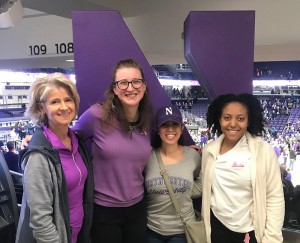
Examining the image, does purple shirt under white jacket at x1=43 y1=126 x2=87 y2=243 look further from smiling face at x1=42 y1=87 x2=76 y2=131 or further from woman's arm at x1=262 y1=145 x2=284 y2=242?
woman's arm at x1=262 y1=145 x2=284 y2=242

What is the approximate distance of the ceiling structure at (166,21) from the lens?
128 inches

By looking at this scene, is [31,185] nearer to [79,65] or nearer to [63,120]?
[63,120]

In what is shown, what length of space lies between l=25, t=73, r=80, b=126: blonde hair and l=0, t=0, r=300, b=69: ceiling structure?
2.36m

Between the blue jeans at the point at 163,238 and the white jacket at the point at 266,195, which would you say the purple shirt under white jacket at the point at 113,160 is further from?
the white jacket at the point at 266,195

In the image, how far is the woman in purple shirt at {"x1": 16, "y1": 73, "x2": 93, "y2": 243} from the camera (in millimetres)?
1480

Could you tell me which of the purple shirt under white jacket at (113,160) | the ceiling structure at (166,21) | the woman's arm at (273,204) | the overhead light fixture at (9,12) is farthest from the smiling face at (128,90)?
the ceiling structure at (166,21)

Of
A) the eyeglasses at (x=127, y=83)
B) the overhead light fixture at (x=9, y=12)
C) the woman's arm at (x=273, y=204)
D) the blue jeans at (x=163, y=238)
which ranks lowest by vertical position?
the blue jeans at (x=163, y=238)

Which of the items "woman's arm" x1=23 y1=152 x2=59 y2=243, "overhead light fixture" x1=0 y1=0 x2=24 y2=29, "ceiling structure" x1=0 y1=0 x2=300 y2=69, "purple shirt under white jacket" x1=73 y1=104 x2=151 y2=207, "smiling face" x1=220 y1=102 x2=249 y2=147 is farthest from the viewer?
"ceiling structure" x1=0 y1=0 x2=300 y2=69

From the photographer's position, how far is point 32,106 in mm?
1638

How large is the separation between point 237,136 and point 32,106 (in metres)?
1.19

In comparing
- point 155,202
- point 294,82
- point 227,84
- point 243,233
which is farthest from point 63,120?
point 294,82

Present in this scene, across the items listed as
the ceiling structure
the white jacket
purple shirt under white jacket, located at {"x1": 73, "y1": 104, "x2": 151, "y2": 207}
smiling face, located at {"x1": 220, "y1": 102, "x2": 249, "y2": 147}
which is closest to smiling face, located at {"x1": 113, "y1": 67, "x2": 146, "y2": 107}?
purple shirt under white jacket, located at {"x1": 73, "y1": 104, "x2": 151, "y2": 207}

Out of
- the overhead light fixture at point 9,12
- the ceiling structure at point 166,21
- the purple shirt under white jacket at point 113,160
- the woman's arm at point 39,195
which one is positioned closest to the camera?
the woman's arm at point 39,195

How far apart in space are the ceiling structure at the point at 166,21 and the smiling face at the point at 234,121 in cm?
171
